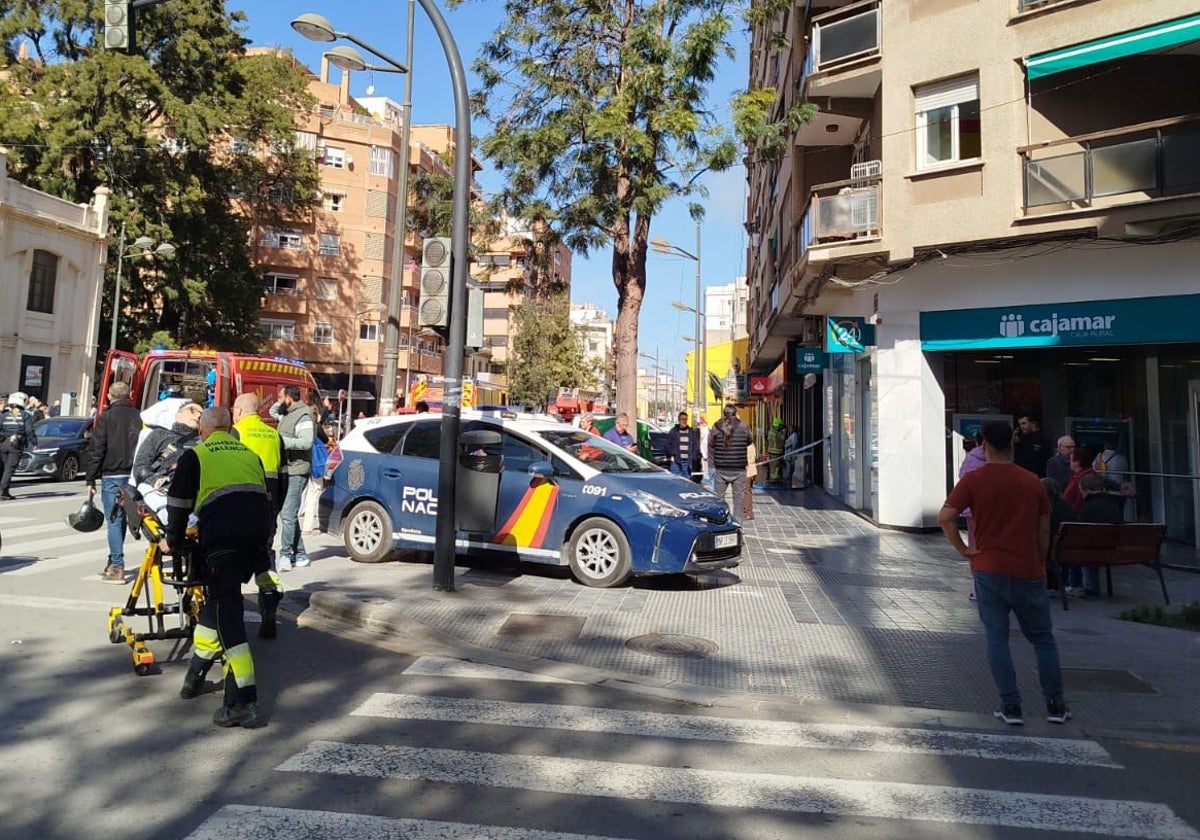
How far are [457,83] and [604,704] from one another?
6100 millimetres

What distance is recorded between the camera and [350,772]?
4.10 metres

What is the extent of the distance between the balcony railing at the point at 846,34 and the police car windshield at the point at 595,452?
29.7ft

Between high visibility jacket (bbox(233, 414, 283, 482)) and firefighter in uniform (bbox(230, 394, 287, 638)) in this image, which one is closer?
firefighter in uniform (bbox(230, 394, 287, 638))

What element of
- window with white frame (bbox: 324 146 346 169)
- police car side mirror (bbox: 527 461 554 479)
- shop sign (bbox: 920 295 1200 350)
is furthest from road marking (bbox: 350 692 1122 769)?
window with white frame (bbox: 324 146 346 169)

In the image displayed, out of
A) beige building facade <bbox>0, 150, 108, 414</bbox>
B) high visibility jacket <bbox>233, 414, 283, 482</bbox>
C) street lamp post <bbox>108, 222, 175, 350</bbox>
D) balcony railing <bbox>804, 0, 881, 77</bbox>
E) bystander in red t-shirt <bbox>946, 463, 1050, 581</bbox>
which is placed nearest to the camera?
bystander in red t-shirt <bbox>946, 463, 1050, 581</bbox>

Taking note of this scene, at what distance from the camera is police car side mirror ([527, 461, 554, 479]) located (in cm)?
897

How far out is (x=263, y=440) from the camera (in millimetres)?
7402

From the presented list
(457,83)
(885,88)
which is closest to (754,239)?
(885,88)

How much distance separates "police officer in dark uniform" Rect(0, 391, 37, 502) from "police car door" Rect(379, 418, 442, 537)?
30.6ft

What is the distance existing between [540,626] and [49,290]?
1280 inches

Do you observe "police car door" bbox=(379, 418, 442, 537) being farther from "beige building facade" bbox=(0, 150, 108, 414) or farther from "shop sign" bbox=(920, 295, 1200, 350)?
"beige building facade" bbox=(0, 150, 108, 414)

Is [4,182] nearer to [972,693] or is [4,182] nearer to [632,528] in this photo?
[632,528]

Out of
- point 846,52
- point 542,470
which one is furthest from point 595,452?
Result: point 846,52

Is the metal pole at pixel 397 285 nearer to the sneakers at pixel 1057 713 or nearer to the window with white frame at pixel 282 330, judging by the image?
the sneakers at pixel 1057 713
